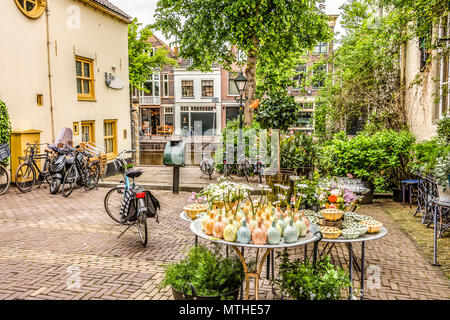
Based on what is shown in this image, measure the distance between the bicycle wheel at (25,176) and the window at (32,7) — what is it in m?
4.32

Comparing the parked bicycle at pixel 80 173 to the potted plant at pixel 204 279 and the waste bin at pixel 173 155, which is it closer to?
the waste bin at pixel 173 155

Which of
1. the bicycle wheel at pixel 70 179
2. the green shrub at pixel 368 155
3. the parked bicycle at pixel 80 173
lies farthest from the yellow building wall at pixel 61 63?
the green shrub at pixel 368 155

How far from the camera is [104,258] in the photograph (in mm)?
5305

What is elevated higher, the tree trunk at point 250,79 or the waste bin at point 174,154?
the tree trunk at point 250,79

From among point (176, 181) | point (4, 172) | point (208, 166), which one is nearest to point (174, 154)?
point (176, 181)

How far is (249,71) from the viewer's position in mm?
14383

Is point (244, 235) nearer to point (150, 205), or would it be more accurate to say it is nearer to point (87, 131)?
point (150, 205)

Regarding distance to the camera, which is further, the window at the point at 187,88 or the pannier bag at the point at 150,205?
the window at the point at 187,88

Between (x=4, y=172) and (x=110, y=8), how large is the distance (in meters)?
7.59

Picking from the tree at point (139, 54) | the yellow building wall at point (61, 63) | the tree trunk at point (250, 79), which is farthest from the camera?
the tree at point (139, 54)

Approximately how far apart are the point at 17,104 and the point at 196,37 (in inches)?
277

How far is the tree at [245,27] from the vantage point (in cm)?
1344

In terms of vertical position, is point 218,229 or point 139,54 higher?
point 139,54

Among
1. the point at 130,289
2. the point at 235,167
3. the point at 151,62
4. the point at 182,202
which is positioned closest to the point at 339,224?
the point at 130,289
